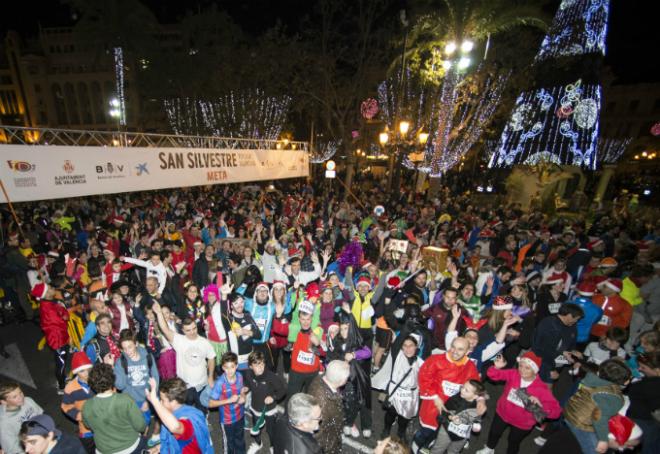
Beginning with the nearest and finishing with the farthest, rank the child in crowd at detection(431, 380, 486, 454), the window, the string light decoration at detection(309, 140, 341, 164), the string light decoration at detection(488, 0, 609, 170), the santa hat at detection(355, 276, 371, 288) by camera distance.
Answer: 1. the child in crowd at detection(431, 380, 486, 454)
2. the santa hat at detection(355, 276, 371, 288)
3. the string light decoration at detection(488, 0, 609, 170)
4. the string light decoration at detection(309, 140, 341, 164)
5. the window

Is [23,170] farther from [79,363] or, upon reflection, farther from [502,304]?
[502,304]

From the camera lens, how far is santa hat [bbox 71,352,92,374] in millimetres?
3357

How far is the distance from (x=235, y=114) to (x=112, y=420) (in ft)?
69.9

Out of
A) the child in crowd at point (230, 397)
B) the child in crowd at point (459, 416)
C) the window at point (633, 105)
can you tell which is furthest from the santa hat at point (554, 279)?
the window at point (633, 105)

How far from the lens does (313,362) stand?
4.01 m

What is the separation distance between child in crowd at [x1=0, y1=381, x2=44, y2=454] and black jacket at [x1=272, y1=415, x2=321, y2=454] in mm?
2335

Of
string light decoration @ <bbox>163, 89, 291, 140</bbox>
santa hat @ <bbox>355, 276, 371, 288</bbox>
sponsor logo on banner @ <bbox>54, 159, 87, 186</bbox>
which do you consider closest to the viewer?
santa hat @ <bbox>355, 276, 371, 288</bbox>

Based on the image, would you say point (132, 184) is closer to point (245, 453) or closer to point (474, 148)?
point (245, 453)

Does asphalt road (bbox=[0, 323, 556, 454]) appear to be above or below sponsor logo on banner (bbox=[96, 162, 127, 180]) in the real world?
below

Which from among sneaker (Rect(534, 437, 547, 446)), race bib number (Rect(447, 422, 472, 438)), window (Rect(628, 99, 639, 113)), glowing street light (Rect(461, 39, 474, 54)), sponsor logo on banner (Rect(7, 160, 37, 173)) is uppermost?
window (Rect(628, 99, 639, 113))

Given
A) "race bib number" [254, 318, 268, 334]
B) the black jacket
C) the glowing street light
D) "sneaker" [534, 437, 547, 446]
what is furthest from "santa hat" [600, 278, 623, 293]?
the glowing street light

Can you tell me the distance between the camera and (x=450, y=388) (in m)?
3.51

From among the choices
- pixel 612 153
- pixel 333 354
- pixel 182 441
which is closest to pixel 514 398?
pixel 333 354

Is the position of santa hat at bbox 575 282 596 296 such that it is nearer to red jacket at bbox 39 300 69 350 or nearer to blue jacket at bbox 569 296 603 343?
blue jacket at bbox 569 296 603 343
